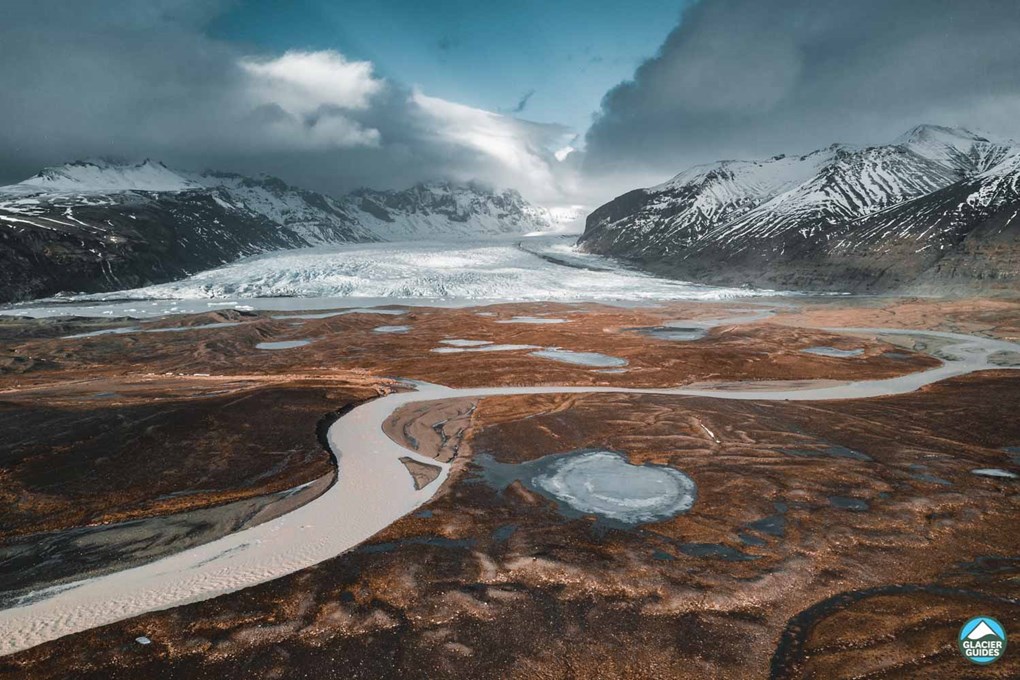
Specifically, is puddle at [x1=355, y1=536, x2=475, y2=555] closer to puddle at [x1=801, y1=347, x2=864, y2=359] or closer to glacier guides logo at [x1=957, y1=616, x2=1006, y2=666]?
glacier guides logo at [x1=957, y1=616, x2=1006, y2=666]

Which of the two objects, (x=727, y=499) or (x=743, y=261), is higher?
(x=743, y=261)

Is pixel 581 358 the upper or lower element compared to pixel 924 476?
lower

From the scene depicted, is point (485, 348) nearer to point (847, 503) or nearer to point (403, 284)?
point (847, 503)

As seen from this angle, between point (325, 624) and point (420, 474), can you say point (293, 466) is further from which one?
point (325, 624)

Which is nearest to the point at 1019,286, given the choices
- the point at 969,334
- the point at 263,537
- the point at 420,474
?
the point at 969,334

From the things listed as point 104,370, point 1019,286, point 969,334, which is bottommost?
point 104,370

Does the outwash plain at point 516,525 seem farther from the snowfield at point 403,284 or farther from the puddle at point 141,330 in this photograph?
the snowfield at point 403,284

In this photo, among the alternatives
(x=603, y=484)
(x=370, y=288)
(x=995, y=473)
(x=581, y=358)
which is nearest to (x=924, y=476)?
(x=995, y=473)
